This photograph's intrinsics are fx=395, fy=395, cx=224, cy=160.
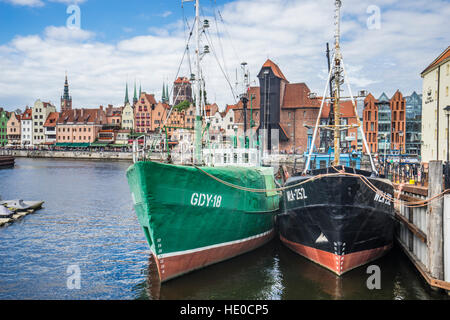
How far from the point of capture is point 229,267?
16.4 metres

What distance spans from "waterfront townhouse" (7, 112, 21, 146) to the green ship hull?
14382cm

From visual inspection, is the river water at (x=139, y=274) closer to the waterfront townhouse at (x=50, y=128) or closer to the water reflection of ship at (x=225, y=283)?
the water reflection of ship at (x=225, y=283)

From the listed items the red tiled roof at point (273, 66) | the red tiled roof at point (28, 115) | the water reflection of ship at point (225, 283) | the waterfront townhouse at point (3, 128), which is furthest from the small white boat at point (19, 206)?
the waterfront townhouse at point (3, 128)

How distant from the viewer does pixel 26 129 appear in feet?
456

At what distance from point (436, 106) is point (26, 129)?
444ft

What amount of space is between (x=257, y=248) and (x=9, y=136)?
14657 centimetres

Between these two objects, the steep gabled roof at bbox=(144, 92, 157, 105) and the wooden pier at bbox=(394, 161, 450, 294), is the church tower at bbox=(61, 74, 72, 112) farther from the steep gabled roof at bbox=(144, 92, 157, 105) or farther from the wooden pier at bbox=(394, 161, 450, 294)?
the wooden pier at bbox=(394, 161, 450, 294)

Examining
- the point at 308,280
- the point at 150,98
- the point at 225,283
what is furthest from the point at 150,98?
the point at 308,280

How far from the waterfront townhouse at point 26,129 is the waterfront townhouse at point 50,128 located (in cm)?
699

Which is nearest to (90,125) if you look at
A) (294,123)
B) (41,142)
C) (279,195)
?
(41,142)

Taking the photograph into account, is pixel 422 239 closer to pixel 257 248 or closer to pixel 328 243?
pixel 328 243

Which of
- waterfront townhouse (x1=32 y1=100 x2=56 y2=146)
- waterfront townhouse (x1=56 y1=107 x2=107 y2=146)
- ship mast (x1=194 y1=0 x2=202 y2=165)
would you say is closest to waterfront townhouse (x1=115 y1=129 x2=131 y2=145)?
waterfront townhouse (x1=56 y1=107 x2=107 y2=146)

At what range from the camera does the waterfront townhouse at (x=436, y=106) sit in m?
35.9

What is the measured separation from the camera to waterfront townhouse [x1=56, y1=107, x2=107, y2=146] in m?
125
